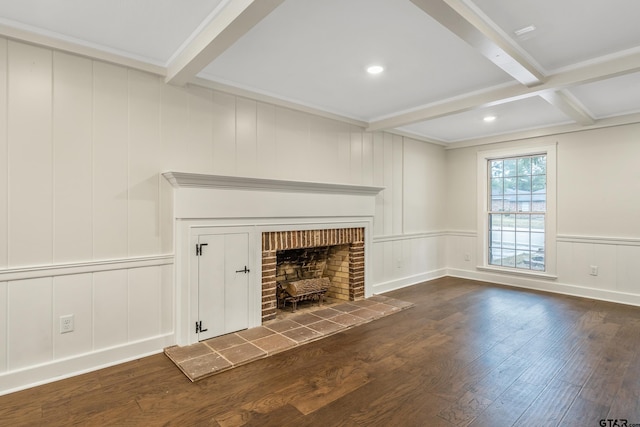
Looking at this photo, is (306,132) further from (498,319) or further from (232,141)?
(498,319)

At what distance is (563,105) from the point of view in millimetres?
3777

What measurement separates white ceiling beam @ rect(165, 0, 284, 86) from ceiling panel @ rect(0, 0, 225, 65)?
0.08 m

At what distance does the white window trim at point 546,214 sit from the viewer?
5102 mm

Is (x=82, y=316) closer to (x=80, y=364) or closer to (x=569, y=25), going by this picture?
(x=80, y=364)

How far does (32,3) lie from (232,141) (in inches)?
68.6

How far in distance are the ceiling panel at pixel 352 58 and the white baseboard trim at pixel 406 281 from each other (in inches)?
103

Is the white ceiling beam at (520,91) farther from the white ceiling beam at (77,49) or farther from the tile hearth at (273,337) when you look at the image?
the white ceiling beam at (77,49)

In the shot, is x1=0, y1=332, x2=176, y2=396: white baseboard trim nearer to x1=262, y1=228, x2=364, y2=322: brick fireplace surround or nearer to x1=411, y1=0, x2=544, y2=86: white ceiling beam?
x1=262, y1=228, x2=364, y2=322: brick fireplace surround

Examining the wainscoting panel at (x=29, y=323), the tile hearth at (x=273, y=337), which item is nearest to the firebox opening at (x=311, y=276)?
the tile hearth at (x=273, y=337)

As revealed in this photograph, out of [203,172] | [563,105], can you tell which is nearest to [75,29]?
[203,172]

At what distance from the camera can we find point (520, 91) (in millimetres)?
3326

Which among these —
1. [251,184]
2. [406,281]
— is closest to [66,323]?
[251,184]

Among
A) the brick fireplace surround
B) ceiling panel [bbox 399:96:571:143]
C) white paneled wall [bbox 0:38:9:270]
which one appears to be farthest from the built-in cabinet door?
ceiling panel [bbox 399:96:571:143]

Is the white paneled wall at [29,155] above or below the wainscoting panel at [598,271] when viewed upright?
above
